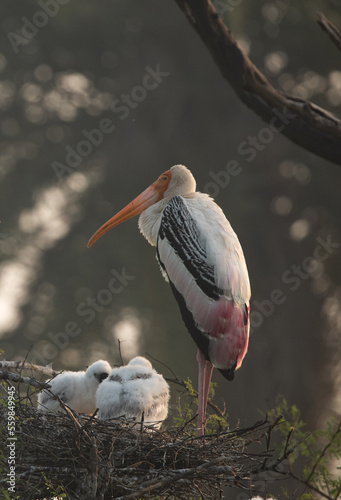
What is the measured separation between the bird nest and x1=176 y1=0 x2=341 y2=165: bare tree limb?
0.91m

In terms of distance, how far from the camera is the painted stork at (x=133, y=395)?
306 cm

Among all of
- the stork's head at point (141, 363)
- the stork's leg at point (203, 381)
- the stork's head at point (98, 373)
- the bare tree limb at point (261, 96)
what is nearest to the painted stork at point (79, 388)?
the stork's head at point (98, 373)

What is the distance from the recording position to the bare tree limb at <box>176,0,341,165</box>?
7.25 ft

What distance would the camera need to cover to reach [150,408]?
311 centimetres

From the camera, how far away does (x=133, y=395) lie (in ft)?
10.1

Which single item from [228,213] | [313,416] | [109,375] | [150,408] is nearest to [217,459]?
[150,408]

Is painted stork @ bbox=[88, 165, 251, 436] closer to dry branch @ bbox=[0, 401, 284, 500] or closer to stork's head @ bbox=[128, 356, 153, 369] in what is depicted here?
stork's head @ bbox=[128, 356, 153, 369]

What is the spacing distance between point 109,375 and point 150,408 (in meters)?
0.24

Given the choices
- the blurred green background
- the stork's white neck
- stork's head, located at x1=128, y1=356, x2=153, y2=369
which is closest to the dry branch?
stork's head, located at x1=128, y1=356, x2=153, y2=369

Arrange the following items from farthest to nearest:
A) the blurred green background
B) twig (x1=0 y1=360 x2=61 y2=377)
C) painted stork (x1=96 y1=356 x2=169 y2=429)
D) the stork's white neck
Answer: the blurred green background
the stork's white neck
painted stork (x1=96 y1=356 x2=169 y2=429)
twig (x1=0 y1=360 x2=61 y2=377)

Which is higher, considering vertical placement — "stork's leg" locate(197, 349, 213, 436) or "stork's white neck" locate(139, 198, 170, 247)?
"stork's white neck" locate(139, 198, 170, 247)

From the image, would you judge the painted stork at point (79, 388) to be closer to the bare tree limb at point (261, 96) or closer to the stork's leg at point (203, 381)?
the stork's leg at point (203, 381)

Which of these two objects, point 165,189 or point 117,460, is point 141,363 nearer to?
point 117,460

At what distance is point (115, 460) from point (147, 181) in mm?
5242
